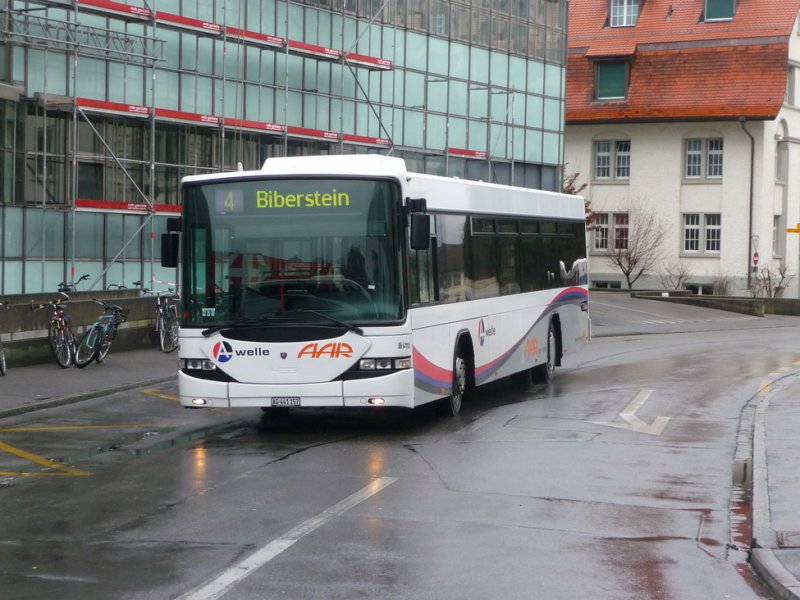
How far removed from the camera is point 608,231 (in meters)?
69.8

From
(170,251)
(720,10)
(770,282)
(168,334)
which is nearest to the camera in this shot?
(170,251)

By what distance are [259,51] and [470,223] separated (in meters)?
27.8

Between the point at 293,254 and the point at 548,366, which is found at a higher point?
the point at 293,254

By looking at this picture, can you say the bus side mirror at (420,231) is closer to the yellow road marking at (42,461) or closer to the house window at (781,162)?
the yellow road marking at (42,461)

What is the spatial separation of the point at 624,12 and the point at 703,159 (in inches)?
371

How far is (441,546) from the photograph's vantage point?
8828mm

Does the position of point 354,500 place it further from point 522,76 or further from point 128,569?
point 522,76

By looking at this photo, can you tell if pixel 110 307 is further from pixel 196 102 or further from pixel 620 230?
pixel 620 230

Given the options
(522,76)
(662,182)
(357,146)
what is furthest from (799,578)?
(662,182)

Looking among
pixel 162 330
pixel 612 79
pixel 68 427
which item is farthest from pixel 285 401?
pixel 612 79

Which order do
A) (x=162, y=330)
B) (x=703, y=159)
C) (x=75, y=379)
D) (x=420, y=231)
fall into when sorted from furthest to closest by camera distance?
1. (x=703, y=159)
2. (x=162, y=330)
3. (x=75, y=379)
4. (x=420, y=231)

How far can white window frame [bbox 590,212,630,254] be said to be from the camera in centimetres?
6906

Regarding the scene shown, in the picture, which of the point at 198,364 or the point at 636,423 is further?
the point at 636,423

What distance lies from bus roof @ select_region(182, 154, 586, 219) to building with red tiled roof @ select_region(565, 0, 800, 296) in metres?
46.6
